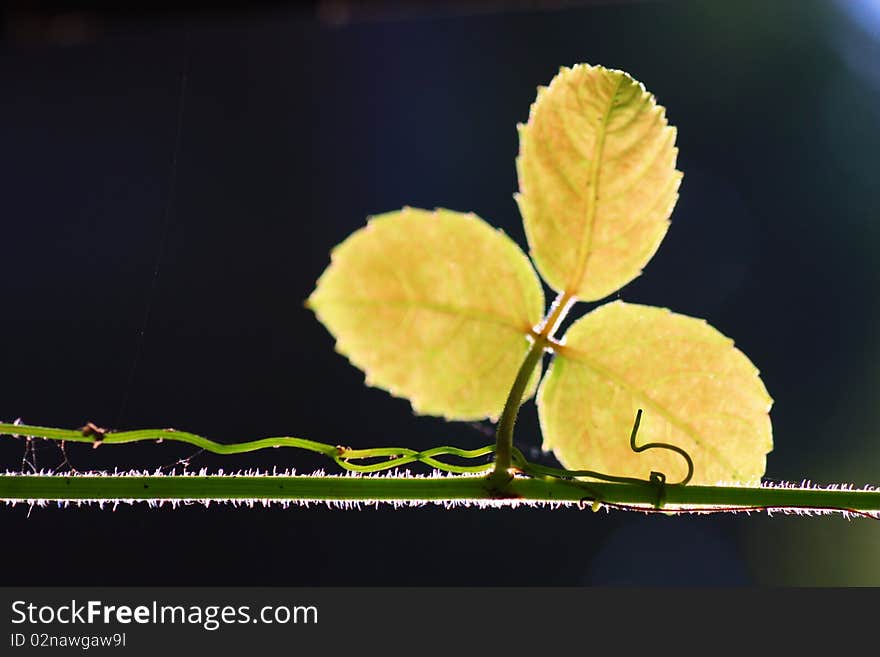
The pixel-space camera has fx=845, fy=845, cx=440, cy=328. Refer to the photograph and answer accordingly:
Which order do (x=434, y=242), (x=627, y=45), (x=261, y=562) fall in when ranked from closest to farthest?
1. (x=434, y=242)
2. (x=261, y=562)
3. (x=627, y=45)

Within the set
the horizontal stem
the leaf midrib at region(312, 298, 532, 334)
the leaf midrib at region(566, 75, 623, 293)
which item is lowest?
the horizontal stem

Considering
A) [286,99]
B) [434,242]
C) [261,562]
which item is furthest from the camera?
[286,99]

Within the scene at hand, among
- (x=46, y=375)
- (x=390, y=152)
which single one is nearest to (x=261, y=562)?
(x=46, y=375)

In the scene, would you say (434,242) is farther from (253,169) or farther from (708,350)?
(253,169)

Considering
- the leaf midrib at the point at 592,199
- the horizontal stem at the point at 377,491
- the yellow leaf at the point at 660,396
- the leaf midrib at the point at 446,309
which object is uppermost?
the leaf midrib at the point at 592,199

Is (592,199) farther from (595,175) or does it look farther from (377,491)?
(377,491)

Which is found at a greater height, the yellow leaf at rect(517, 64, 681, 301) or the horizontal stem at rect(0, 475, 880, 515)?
the yellow leaf at rect(517, 64, 681, 301)
